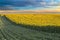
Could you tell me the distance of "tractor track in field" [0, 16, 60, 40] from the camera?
5.92 ft

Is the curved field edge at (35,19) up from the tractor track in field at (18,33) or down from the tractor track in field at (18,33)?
up

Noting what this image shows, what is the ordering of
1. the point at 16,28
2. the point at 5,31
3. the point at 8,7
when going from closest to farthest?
the point at 5,31, the point at 16,28, the point at 8,7

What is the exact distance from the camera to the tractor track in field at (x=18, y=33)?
1.80 metres

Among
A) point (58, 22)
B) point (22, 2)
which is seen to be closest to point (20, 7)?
point (22, 2)

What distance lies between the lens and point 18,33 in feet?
6.30

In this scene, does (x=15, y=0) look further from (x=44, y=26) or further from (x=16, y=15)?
(x=44, y=26)

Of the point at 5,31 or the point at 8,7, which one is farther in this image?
the point at 8,7

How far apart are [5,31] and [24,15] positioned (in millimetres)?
391

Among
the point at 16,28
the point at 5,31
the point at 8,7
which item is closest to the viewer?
the point at 5,31

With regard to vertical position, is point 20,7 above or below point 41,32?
above

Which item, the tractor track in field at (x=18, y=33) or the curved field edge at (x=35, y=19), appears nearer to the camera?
the tractor track in field at (x=18, y=33)

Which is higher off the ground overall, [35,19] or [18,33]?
[35,19]

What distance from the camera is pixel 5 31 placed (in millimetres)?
1933

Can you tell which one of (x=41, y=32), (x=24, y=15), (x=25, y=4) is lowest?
(x=41, y=32)
